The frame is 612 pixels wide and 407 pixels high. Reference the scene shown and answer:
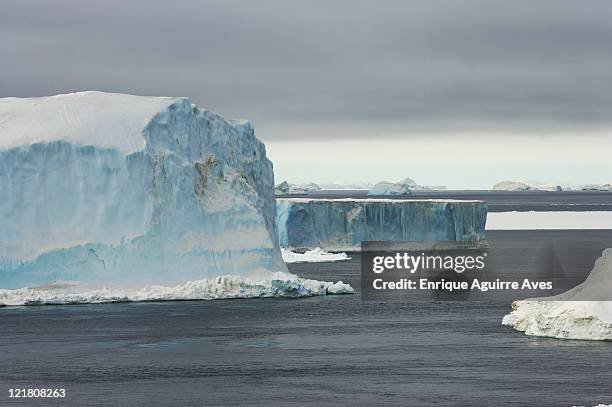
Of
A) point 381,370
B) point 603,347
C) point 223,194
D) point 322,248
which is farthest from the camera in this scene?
point 322,248

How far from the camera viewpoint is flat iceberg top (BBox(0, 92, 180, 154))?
3981 cm

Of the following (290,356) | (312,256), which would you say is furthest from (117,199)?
(312,256)

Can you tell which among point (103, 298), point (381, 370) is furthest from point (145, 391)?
point (103, 298)

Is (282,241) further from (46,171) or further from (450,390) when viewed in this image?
(450,390)

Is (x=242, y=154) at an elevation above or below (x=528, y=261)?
above

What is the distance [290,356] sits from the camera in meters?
28.5

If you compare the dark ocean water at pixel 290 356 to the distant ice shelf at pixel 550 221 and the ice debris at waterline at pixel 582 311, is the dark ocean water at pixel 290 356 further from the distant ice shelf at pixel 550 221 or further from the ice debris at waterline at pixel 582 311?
the distant ice shelf at pixel 550 221

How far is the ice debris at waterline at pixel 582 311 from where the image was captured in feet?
93.0

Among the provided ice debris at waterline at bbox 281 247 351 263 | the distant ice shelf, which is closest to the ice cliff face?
ice debris at waterline at bbox 281 247 351 263

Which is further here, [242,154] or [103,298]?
[242,154]

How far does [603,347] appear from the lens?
28.3 metres

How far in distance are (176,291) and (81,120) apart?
6.08 m

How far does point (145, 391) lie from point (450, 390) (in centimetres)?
549

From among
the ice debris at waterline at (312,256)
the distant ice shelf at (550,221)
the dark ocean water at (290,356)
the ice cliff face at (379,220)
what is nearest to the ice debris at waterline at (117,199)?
the dark ocean water at (290,356)
